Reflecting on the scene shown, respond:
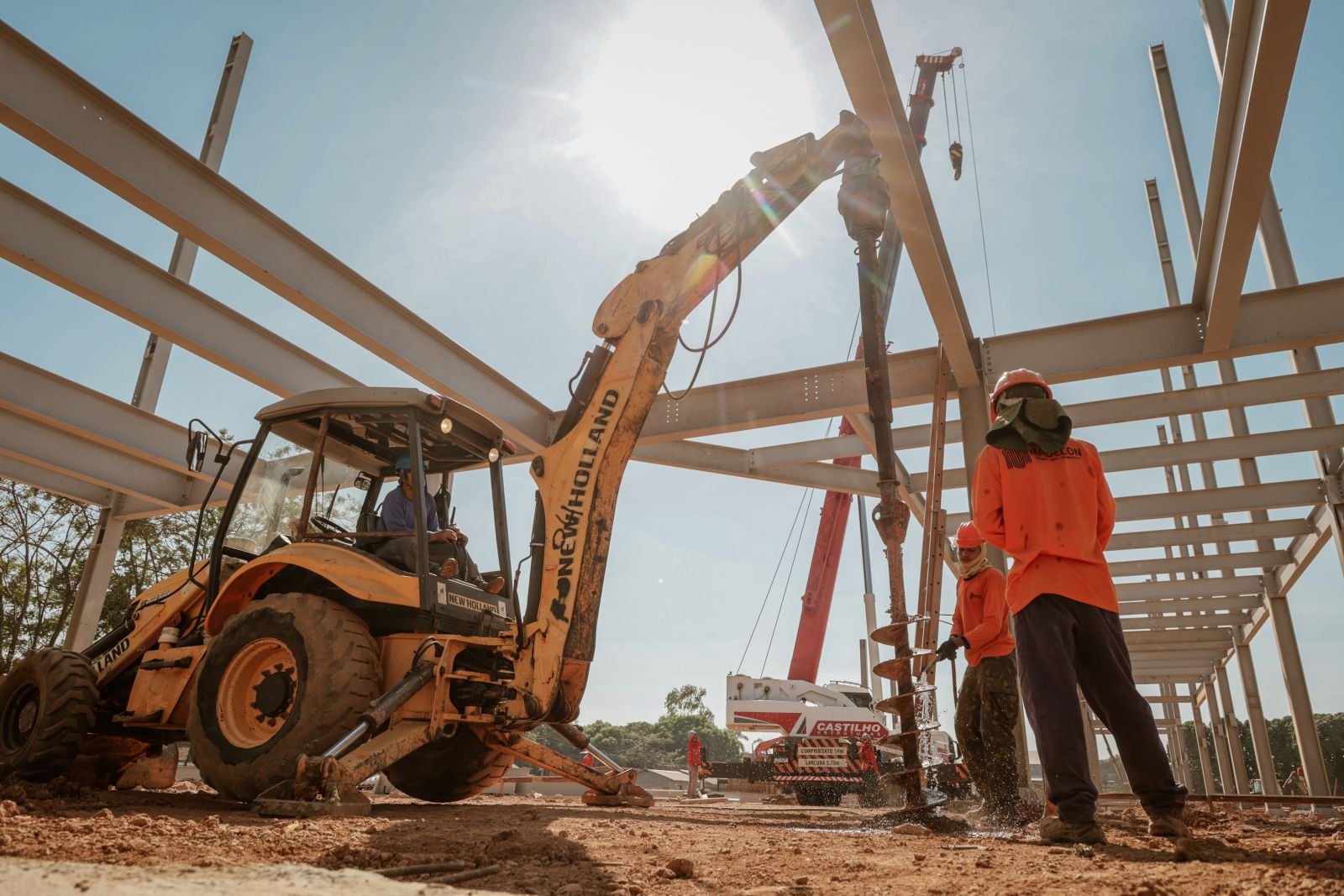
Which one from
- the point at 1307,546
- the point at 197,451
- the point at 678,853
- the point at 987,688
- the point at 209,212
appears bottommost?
the point at 678,853

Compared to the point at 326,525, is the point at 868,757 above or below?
below

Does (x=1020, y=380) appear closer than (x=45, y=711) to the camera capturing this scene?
Yes

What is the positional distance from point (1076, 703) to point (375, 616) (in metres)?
3.88

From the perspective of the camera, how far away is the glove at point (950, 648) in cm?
589

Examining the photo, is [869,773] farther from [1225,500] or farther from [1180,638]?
[1180,638]

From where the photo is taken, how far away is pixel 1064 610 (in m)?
3.54

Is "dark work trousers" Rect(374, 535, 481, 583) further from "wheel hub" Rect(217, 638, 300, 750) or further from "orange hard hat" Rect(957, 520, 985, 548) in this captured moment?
"orange hard hat" Rect(957, 520, 985, 548)

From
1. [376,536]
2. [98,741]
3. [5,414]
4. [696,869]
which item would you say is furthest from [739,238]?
[5,414]

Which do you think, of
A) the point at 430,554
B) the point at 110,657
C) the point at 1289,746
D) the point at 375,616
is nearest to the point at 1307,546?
the point at 430,554

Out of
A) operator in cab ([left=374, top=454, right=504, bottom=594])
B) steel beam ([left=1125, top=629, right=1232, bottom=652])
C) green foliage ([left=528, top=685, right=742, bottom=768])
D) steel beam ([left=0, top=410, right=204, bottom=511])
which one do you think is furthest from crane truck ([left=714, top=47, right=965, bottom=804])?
green foliage ([left=528, top=685, right=742, bottom=768])

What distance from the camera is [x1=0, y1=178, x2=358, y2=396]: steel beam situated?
7051mm

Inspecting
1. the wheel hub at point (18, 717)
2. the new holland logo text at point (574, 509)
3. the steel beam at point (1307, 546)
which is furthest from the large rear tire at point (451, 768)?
the steel beam at point (1307, 546)

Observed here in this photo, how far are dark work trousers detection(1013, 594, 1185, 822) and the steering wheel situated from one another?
432 centimetres

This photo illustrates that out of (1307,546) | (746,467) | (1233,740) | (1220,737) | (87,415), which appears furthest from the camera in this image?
(1220,737)
